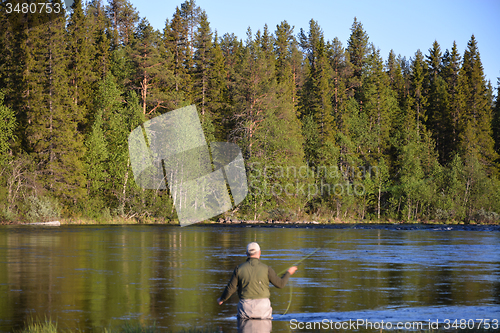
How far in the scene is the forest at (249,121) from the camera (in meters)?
61.3

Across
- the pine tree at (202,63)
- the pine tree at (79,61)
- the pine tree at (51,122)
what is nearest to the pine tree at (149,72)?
the pine tree at (79,61)

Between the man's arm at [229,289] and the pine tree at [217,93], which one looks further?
the pine tree at [217,93]

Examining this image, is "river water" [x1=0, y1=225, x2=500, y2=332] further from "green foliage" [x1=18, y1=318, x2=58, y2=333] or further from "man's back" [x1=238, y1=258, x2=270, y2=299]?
"man's back" [x1=238, y1=258, x2=270, y2=299]

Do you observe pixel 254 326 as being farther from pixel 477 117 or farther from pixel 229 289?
pixel 477 117

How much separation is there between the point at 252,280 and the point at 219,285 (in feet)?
27.7

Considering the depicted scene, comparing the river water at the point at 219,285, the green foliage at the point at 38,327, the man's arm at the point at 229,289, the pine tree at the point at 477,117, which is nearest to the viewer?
the man's arm at the point at 229,289

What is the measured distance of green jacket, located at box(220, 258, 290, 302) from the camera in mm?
10375

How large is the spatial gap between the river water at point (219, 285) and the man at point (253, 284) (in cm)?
199

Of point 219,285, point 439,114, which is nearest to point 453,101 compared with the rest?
point 439,114

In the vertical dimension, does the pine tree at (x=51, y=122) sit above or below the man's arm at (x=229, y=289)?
above

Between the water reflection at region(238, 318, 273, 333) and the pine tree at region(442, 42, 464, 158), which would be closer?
the water reflection at region(238, 318, 273, 333)

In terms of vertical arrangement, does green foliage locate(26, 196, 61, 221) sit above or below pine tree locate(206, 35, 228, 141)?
below

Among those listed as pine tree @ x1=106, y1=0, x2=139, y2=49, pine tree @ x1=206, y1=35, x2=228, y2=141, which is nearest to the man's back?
pine tree @ x1=206, y1=35, x2=228, y2=141

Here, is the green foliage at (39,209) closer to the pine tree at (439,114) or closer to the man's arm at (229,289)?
the man's arm at (229,289)
